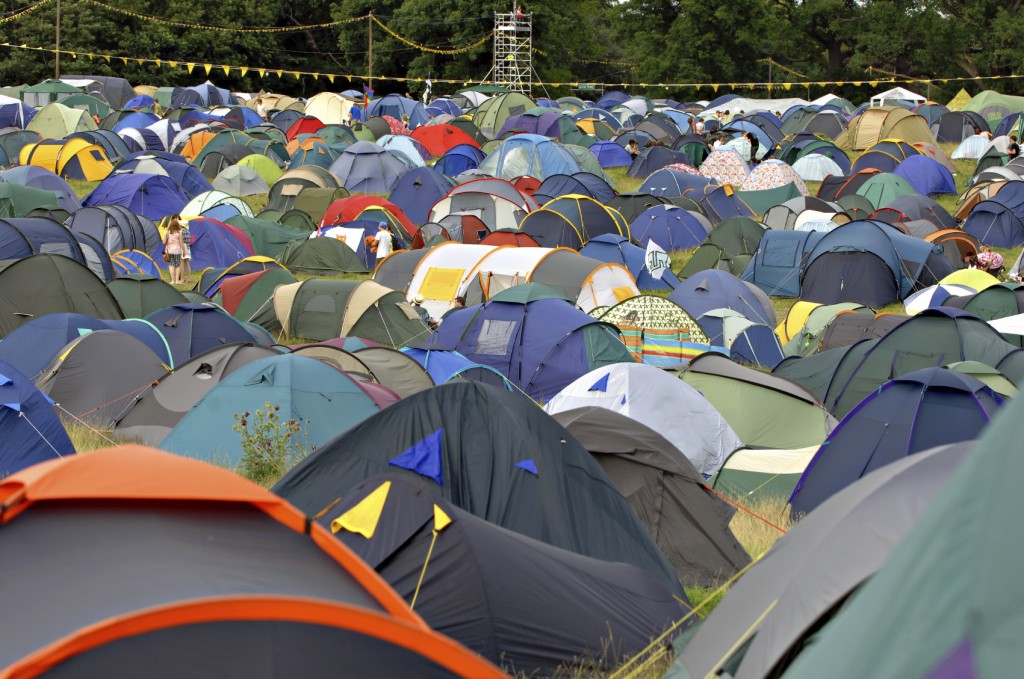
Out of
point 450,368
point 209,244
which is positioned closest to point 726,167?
point 209,244

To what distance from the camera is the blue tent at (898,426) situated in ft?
32.6

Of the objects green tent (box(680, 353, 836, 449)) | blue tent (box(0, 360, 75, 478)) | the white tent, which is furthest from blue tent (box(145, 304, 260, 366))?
the white tent

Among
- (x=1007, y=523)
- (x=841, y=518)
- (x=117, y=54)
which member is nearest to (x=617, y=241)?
(x=841, y=518)

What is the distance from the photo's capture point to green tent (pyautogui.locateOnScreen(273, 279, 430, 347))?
1941cm

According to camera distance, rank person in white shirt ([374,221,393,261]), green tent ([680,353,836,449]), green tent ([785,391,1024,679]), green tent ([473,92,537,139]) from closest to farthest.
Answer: green tent ([785,391,1024,679]) < green tent ([680,353,836,449]) < person in white shirt ([374,221,393,261]) < green tent ([473,92,537,139])

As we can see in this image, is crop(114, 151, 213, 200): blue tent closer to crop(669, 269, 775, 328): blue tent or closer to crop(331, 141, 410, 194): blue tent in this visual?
crop(331, 141, 410, 194): blue tent

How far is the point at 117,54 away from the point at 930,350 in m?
47.8

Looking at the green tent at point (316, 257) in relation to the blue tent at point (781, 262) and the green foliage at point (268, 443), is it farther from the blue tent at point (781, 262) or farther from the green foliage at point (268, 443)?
the green foliage at point (268, 443)

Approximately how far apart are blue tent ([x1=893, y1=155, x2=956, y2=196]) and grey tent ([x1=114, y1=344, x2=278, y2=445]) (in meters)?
23.6

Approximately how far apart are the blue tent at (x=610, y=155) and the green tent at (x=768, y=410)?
24.9 metres

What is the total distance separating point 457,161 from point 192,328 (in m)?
21.2

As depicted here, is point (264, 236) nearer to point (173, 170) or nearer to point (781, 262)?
point (173, 170)

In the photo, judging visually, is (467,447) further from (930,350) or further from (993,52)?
(993,52)

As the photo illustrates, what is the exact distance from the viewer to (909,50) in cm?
5831
